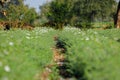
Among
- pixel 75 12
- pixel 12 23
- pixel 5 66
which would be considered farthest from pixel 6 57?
pixel 75 12

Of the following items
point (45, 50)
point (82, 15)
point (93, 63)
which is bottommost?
point (82, 15)

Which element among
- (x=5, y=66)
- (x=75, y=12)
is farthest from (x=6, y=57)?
(x=75, y=12)

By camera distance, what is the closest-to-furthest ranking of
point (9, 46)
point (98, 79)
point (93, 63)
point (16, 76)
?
point (98, 79) < point (16, 76) < point (93, 63) < point (9, 46)

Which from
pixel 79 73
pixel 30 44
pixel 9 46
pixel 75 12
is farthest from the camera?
pixel 75 12

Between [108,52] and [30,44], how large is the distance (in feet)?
14.0

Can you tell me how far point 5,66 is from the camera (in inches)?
256

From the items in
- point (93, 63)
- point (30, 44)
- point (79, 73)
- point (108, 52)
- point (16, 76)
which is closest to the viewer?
point (16, 76)

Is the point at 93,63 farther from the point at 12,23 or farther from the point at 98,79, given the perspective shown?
the point at 12,23

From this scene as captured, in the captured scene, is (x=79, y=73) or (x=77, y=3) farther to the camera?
(x=77, y=3)

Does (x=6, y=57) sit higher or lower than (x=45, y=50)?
higher

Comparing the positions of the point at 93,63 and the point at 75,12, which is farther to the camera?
the point at 75,12

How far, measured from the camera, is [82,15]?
68.6m

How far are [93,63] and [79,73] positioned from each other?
0.72 meters

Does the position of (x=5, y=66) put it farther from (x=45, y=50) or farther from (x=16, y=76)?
(x=45, y=50)
